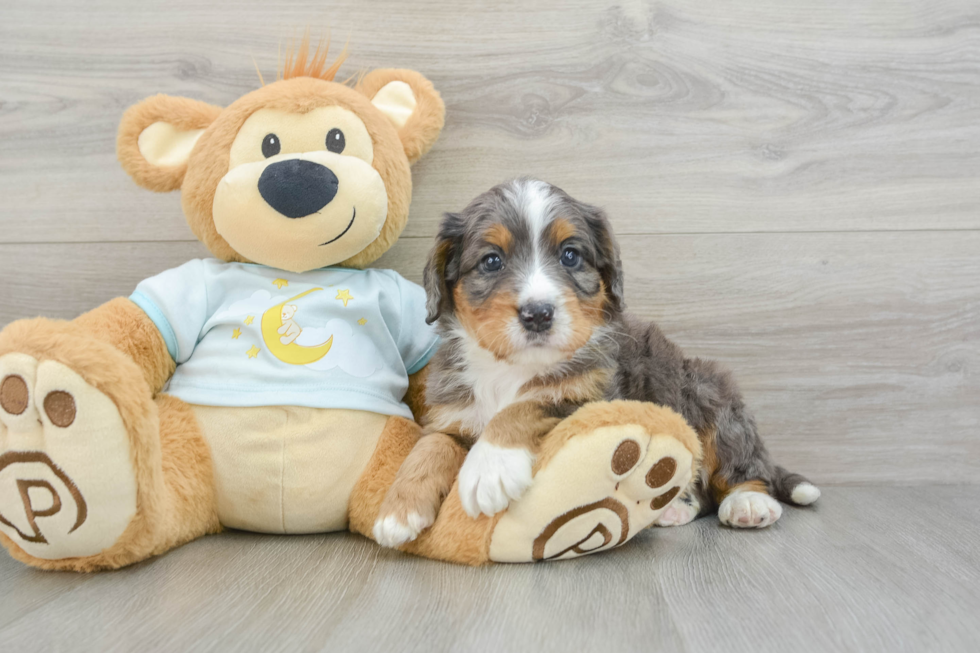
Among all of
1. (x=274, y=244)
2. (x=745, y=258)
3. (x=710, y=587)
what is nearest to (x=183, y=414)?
(x=274, y=244)

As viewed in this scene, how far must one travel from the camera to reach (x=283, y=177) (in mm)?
1775

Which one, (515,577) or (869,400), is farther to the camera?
(869,400)

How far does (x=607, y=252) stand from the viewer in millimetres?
1822

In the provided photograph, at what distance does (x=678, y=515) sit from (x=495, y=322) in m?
0.87

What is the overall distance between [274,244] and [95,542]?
835mm

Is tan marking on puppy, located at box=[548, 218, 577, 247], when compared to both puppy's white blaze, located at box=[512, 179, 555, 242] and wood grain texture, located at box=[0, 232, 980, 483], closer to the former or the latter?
puppy's white blaze, located at box=[512, 179, 555, 242]

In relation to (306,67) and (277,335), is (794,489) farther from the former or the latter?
(306,67)

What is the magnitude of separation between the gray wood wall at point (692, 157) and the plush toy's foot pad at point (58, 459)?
1.03 m

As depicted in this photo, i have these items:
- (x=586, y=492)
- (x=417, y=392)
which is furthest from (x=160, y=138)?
(x=586, y=492)

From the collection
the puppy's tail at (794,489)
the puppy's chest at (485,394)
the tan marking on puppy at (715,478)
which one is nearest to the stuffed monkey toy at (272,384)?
the puppy's chest at (485,394)

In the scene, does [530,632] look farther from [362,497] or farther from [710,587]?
[362,497]

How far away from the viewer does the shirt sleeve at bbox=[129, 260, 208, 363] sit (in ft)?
5.98

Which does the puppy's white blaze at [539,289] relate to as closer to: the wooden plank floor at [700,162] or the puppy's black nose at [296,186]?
the puppy's black nose at [296,186]

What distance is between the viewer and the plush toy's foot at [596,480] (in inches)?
58.7
